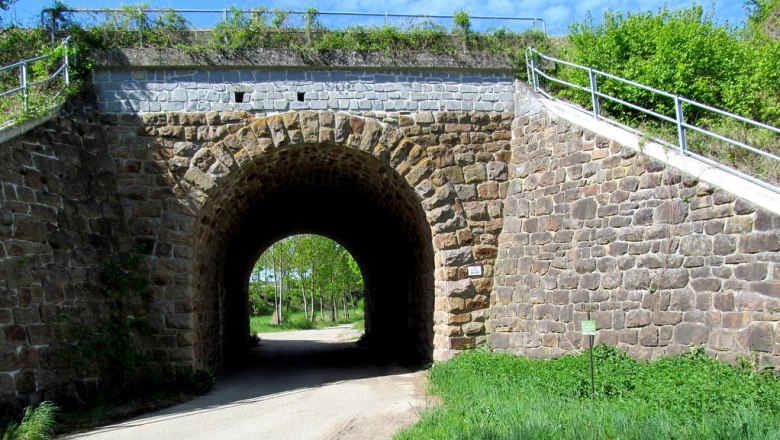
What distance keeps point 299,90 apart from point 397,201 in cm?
335

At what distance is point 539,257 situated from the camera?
35.1 feet

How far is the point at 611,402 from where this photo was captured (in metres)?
6.81

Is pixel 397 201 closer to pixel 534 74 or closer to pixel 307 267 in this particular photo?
pixel 534 74

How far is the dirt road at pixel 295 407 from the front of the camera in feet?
24.4

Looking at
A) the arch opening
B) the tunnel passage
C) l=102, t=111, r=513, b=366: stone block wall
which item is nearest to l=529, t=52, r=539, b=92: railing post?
l=102, t=111, r=513, b=366: stone block wall

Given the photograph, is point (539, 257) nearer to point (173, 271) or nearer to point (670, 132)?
point (670, 132)

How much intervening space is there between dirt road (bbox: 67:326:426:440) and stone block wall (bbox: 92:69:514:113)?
515 cm

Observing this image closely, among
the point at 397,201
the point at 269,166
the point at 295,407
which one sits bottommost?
the point at 295,407

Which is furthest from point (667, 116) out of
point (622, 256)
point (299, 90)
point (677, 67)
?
point (299, 90)

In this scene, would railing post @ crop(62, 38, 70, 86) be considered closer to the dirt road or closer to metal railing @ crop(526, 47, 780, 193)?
the dirt road

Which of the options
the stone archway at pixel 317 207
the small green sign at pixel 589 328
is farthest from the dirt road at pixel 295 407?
the small green sign at pixel 589 328

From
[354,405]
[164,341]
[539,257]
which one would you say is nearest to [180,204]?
[164,341]

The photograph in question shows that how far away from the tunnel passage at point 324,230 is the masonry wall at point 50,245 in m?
1.96

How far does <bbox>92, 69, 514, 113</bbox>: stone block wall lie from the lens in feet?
36.3
